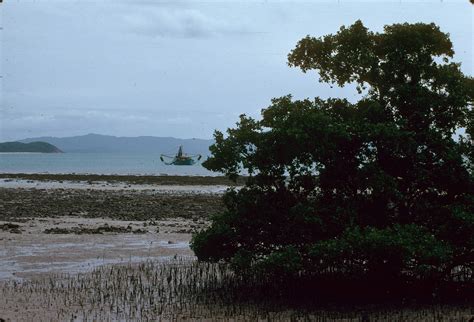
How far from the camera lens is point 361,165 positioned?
1386cm

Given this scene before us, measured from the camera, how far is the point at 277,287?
553 inches

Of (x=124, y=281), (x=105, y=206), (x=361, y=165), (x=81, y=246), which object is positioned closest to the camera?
(x=361, y=165)

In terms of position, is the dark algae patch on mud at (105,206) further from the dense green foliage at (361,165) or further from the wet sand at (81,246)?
the dense green foliage at (361,165)

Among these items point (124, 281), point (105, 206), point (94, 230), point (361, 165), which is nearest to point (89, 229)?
point (94, 230)

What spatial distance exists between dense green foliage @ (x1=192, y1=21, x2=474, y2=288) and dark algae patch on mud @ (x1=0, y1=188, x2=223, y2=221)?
20939 millimetres

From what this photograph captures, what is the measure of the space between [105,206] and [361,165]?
28.7 meters

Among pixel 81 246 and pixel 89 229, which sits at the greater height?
pixel 89 229

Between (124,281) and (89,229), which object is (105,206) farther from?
(124,281)

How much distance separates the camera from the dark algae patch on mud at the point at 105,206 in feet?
116

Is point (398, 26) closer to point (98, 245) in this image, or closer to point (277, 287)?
point (277, 287)

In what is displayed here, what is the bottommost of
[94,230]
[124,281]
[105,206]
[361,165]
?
[124,281]

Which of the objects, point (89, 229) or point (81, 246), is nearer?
point (81, 246)

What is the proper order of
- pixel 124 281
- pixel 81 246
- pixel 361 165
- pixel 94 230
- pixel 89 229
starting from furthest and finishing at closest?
pixel 89 229, pixel 94 230, pixel 81 246, pixel 124 281, pixel 361 165

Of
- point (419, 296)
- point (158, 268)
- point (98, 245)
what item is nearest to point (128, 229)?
point (98, 245)
